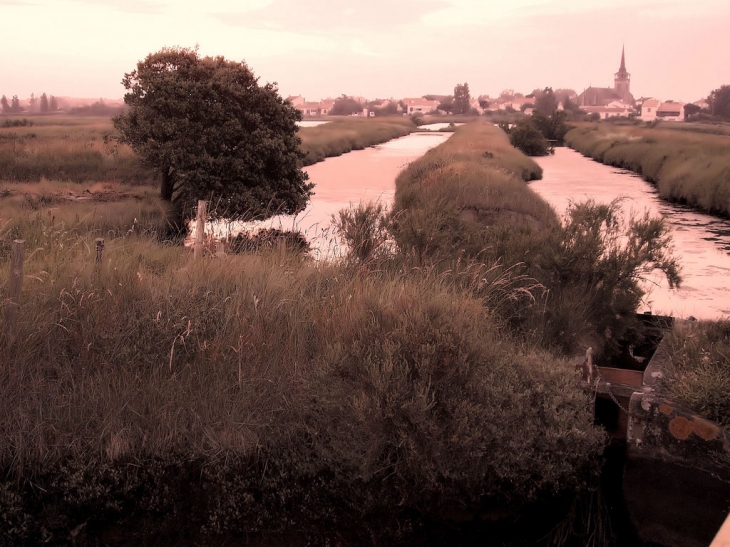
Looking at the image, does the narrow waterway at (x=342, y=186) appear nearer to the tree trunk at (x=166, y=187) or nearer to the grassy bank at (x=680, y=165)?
the tree trunk at (x=166, y=187)

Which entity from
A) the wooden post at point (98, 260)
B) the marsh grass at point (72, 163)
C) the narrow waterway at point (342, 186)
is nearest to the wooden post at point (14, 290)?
the wooden post at point (98, 260)

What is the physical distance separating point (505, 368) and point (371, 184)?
68.0 ft

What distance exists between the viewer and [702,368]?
621 centimetres

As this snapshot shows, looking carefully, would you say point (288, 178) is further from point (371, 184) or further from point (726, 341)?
point (726, 341)

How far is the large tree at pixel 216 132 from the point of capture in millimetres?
15969

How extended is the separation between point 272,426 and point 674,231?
1508 centimetres

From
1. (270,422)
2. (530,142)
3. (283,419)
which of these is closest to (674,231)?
(283,419)

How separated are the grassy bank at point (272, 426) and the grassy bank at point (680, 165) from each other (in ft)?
58.2

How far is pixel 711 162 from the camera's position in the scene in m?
24.8

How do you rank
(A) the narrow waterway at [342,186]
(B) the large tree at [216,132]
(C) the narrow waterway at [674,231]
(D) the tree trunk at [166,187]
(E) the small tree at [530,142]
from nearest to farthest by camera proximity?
(C) the narrow waterway at [674,231] → (B) the large tree at [216,132] → (A) the narrow waterway at [342,186] → (D) the tree trunk at [166,187] → (E) the small tree at [530,142]

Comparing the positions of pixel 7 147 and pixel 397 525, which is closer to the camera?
pixel 397 525

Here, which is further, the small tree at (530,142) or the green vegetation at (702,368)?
the small tree at (530,142)

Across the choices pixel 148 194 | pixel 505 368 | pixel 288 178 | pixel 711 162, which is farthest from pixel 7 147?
pixel 711 162

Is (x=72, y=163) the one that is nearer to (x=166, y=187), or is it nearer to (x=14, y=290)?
(x=166, y=187)
